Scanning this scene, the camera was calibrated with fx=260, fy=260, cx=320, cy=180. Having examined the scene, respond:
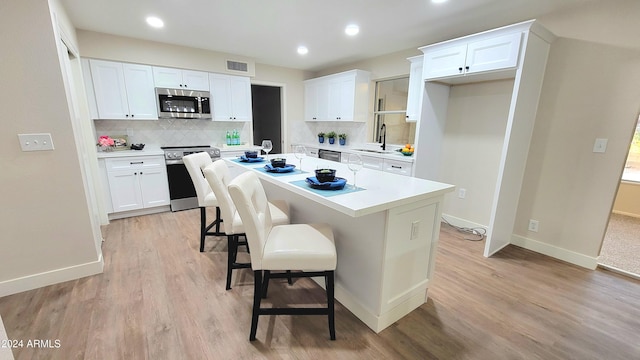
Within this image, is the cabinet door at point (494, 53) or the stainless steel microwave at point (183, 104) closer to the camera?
the cabinet door at point (494, 53)

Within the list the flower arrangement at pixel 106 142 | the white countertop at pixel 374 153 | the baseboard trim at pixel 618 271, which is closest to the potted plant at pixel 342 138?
the white countertop at pixel 374 153

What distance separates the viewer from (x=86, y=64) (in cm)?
342

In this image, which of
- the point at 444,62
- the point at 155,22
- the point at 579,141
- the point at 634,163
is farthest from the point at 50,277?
the point at 634,163

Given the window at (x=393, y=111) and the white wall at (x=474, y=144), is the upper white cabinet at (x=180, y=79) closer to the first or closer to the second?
the window at (x=393, y=111)

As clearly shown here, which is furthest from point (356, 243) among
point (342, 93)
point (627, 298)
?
point (342, 93)

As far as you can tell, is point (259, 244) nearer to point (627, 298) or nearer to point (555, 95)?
point (627, 298)

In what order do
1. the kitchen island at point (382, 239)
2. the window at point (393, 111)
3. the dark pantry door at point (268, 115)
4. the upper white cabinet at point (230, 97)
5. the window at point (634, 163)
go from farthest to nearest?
the dark pantry door at point (268, 115), the upper white cabinet at point (230, 97), the window at point (393, 111), the window at point (634, 163), the kitchen island at point (382, 239)

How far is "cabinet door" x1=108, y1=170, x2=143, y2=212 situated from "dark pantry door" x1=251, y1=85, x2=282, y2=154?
3.00 m

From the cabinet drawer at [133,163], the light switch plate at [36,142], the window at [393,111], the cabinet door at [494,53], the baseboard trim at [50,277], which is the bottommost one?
the baseboard trim at [50,277]

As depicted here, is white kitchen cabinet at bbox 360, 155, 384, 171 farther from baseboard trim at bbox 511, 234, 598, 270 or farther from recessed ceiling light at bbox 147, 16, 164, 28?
recessed ceiling light at bbox 147, 16, 164, 28

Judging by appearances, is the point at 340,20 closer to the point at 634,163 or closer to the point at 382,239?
the point at 382,239

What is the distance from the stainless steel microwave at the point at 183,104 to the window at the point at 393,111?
291 centimetres

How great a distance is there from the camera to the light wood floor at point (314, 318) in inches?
62.2

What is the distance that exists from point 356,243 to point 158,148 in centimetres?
379
